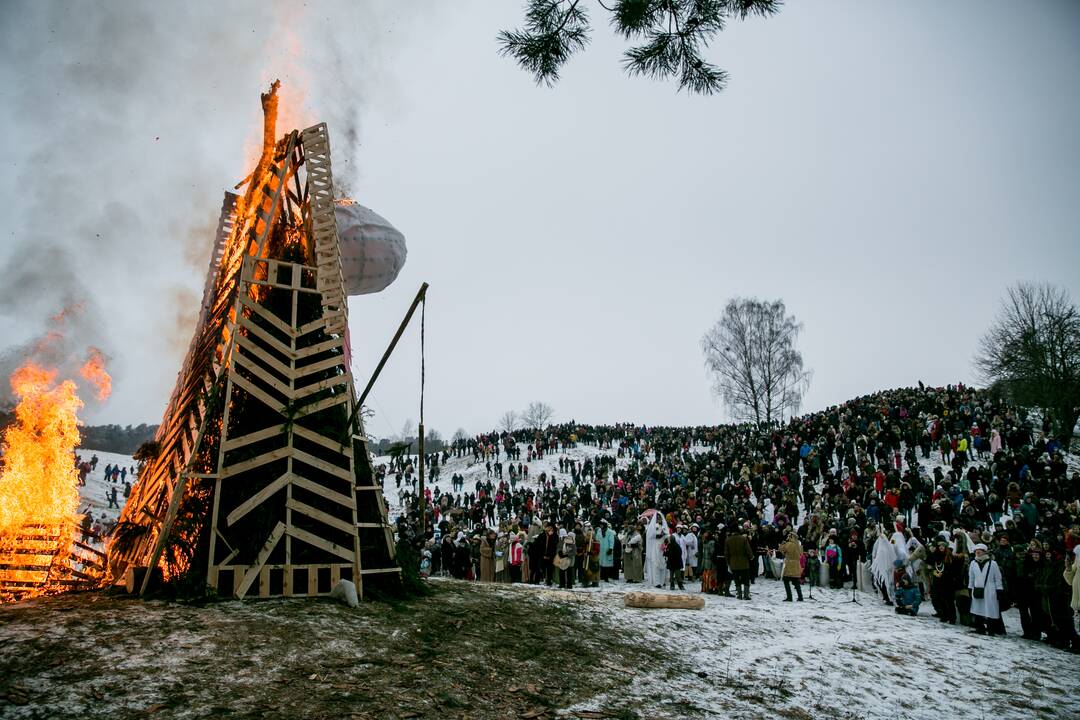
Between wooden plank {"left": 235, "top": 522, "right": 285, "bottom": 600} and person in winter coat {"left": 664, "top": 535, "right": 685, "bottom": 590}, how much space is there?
35.6 feet

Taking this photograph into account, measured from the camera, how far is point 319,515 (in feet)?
29.4

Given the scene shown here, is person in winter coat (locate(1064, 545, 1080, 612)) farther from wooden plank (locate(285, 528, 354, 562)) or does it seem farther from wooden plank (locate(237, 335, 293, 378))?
wooden plank (locate(237, 335, 293, 378))

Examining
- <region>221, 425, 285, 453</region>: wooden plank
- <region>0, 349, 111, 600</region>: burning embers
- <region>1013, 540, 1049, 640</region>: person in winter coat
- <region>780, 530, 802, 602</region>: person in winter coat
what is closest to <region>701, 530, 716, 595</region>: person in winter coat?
<region>780, 530, 802, 602</region>: person in winter coat

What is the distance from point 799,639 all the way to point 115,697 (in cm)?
915

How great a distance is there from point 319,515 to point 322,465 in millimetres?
742

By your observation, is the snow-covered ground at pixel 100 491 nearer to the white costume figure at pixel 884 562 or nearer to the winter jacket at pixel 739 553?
the winter jacket at pixel 739 553

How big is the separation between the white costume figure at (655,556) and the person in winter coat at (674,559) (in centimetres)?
80

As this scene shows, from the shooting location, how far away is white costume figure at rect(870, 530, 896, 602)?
14.6 meters

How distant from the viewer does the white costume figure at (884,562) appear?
14.6 m

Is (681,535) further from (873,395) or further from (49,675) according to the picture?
(873,395)

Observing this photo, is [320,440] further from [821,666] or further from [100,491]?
[100,491]

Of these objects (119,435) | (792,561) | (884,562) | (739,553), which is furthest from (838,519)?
(119,435)

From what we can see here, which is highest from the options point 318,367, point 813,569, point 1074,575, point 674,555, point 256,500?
point 318,367

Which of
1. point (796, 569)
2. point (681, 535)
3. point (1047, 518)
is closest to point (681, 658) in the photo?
point (796, 569)
